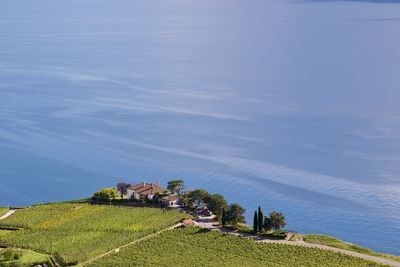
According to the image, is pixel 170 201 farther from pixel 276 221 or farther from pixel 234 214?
pixel 276 221

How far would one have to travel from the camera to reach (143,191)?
6706cm

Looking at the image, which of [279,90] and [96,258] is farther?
[279,90]

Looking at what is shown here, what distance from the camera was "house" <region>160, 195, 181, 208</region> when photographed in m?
64.9

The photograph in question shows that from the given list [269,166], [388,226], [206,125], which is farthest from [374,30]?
[388,226]

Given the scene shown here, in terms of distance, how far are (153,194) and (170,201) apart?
2445 mm

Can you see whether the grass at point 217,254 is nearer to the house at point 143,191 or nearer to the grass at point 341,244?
the grass at point 341,244

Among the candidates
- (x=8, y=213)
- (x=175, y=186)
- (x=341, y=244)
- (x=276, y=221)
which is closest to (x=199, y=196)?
(x=175, y=186)

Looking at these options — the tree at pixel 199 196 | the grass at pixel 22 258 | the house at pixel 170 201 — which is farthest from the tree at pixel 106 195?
the grass at pixel 22 258

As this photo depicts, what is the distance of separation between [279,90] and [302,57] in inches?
1218

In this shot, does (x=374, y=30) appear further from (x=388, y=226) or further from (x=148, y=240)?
(x=148, y=240)

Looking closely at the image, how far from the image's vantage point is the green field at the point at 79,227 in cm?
5488

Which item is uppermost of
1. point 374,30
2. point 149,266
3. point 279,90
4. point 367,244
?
point 374,30

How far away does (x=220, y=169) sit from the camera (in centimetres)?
A: 8325

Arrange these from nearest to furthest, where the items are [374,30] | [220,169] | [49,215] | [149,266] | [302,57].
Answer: [149,266]
[49,215]
[220,169]
[302,57]
[374,30]
